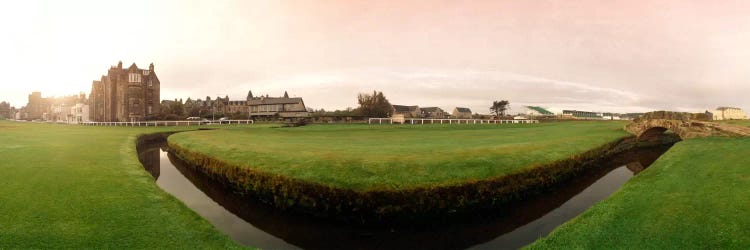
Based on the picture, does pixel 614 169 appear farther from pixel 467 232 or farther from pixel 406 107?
pixel 406 107

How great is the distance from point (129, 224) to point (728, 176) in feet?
69.2

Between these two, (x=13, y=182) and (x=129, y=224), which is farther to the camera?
(x=13, y=182)

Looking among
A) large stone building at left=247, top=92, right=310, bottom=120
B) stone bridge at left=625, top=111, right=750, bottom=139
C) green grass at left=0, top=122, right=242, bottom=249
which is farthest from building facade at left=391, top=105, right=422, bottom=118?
green grass at left=0, top=122, right=242, bottom=249

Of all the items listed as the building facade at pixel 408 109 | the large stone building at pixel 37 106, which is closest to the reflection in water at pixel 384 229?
the building facade at pixel 408 109

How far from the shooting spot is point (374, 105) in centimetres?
9369

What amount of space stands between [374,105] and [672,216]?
84925 mm

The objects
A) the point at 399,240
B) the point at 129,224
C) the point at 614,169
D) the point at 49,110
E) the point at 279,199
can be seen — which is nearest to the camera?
the point at 129,224

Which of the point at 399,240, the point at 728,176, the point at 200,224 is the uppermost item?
the point at 728,176

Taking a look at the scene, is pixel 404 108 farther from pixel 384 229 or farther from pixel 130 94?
pixel 384 229

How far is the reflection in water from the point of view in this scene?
10617mm

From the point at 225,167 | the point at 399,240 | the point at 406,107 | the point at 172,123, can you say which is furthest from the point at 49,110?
the point at 399,240

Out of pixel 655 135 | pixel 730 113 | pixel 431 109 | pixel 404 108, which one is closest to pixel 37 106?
pixel 404 108

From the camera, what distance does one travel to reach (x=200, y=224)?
9.82 metres

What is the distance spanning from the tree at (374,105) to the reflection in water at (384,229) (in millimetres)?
75535
